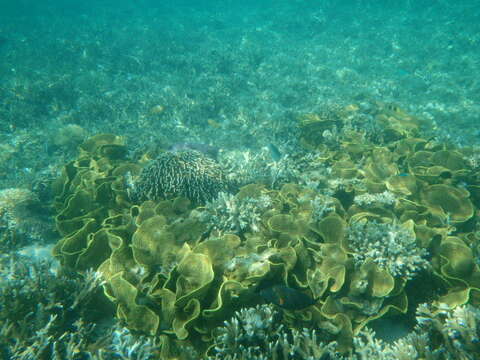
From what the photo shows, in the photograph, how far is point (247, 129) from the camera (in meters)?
8.95

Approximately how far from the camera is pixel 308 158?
19.6ft

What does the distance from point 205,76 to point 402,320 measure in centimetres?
1368

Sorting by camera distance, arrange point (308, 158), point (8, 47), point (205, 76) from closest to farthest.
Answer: point (308, 158), point (205, 76), point (8, 47)

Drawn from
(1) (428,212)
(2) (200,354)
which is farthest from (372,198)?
(2) (200,354)

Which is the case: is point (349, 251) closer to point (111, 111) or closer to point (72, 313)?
point (72, 313)

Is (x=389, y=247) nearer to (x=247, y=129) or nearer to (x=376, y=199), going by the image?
(x=376, y=199)

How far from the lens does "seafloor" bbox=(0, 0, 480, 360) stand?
2941mm

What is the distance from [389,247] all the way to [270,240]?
1.43 metres

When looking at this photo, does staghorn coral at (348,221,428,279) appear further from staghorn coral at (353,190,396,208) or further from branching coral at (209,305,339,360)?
branching coral at (209,305,339,360)

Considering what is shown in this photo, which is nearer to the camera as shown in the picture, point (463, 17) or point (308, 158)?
point (308, 158)

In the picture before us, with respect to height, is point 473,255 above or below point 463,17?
below

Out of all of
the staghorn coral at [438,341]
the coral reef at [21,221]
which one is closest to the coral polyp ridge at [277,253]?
the staghorn coral at [438,341]

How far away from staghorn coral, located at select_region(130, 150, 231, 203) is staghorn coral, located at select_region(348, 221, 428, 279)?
7.46 feet

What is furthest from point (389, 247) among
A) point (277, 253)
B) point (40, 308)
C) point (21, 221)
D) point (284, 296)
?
point (21, 221)
